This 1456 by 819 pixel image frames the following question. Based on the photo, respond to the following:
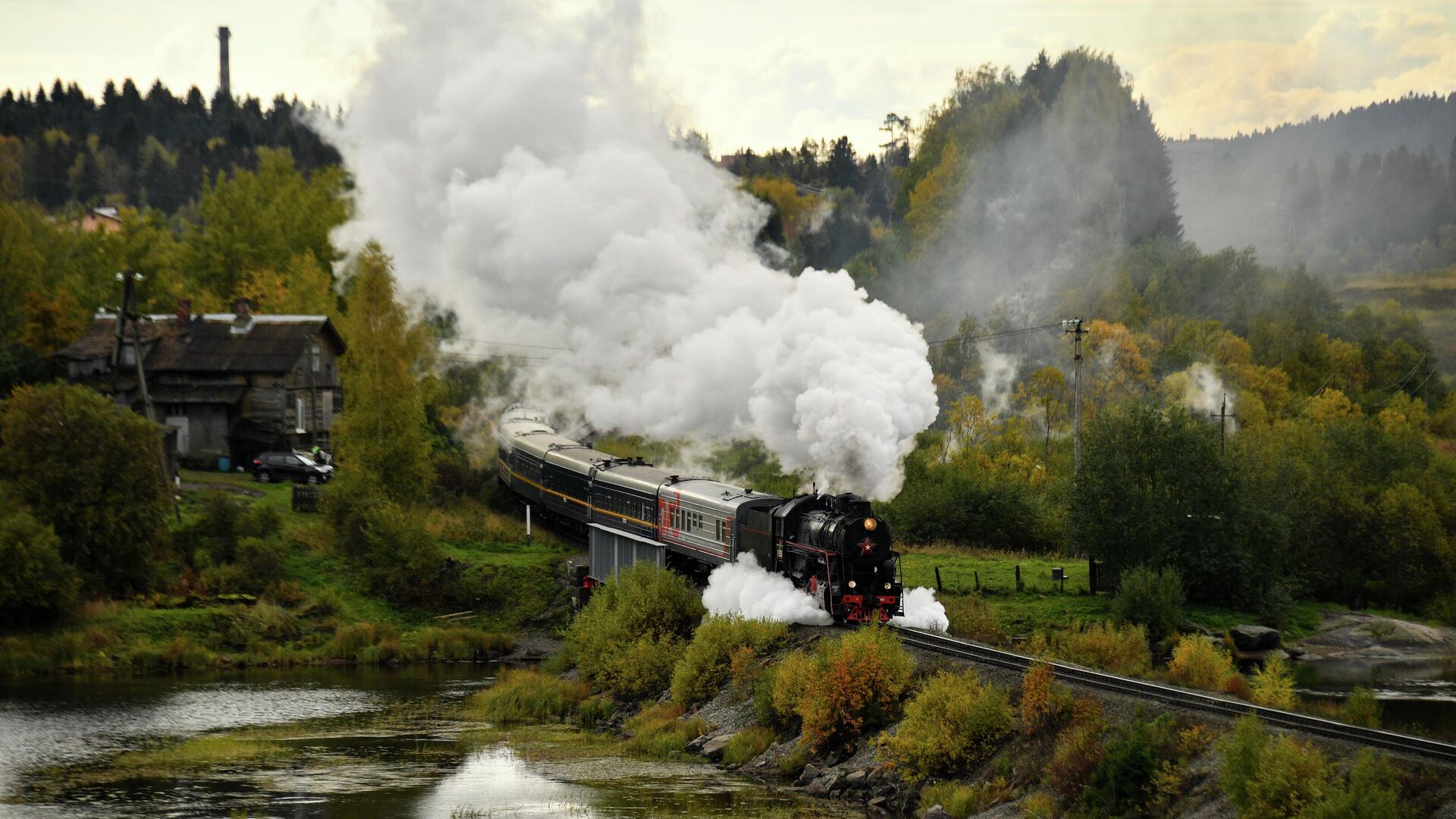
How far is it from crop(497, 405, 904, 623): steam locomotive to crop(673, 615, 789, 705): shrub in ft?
5.91

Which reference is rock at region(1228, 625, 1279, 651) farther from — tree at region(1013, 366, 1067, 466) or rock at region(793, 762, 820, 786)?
tree at region(1013, 366, 1067, 466)

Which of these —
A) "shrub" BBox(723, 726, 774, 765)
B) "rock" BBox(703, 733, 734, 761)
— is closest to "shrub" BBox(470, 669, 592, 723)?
"rock" BBox(703, 733, 734, 761)

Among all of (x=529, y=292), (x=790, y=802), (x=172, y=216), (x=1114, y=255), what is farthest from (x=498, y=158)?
(x=172, y=216)

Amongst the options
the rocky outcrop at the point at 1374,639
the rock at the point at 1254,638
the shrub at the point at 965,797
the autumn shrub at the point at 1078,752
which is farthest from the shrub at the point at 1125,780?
the rocky outcrop at the point at 1374,639

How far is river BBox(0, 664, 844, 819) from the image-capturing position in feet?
96.4

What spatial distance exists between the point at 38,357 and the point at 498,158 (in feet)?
117

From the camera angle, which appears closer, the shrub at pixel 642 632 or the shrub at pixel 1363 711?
the shrub at pixel 1363 711

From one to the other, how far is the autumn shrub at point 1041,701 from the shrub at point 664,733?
10.1 m

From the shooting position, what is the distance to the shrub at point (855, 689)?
3122 cm

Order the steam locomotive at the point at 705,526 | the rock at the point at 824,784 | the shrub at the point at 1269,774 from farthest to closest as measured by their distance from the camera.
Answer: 1. the steam locomotive at the point at 705,526
2. the rock at the point at 824,784
3. the shrub at the point at 1269,774

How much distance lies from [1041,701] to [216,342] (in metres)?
56.1

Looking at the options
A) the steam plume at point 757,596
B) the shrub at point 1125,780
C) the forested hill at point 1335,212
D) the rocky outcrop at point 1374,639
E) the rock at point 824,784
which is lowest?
the rocky outcrop at point 1374,639

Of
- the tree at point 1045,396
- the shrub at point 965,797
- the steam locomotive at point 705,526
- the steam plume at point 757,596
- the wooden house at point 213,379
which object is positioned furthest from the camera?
the tree at point 1045,396

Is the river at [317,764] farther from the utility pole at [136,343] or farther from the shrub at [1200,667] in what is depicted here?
the utility pole at [136,343]
